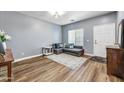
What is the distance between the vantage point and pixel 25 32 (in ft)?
13.6

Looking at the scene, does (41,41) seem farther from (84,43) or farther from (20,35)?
(84,43)

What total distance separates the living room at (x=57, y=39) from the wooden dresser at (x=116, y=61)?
14cm

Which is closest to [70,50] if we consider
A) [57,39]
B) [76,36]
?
[76,36]

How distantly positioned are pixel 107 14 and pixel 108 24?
52cm

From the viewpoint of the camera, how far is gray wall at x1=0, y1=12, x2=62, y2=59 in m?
3.45

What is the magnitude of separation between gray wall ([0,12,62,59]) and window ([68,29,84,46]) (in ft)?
4.73

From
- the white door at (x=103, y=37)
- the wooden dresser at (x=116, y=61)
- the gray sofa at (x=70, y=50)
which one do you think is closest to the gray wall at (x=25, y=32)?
the gray sofa at (x=70, y=50)

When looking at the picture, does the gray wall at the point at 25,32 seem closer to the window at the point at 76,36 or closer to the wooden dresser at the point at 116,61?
the window at the point at 76,36

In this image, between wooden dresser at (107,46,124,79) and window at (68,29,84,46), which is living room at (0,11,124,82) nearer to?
window at (68,29,84,46)

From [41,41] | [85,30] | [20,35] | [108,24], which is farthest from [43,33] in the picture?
[108,24]

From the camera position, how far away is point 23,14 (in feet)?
13.0

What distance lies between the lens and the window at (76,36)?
573 cm

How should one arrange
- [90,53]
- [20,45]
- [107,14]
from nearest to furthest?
[20,45] → [107,14] → [90,53]

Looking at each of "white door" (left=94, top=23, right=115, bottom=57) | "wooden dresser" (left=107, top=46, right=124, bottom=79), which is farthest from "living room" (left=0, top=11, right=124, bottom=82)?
"wooden dresser" (left=107, top=46, right=124, bottom=79)
